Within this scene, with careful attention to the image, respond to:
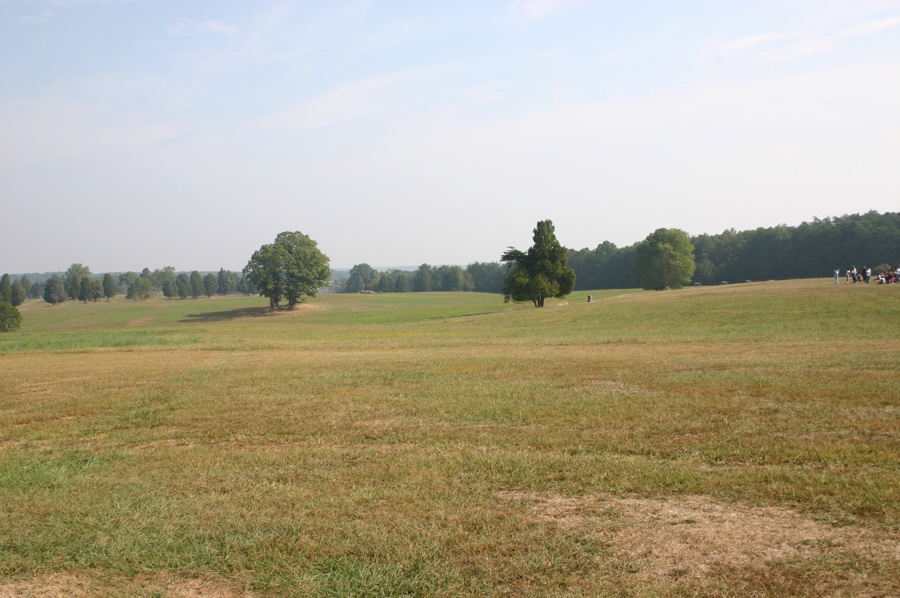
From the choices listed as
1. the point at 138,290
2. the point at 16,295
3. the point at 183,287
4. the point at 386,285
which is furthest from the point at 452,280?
the point at 16,295

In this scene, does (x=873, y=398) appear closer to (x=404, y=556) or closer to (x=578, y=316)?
(x=404, y=556)

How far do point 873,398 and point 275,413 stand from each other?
11.7 metres

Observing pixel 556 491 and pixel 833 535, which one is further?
pixel 556 491

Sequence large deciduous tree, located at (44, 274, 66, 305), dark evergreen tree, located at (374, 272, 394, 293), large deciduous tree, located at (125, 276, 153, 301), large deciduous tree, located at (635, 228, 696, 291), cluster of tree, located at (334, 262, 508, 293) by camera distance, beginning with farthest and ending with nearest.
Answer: dark evergreen tree, located at (374, 272, 394, 293)
cluster of tree, located at (334, 262, 508, 293)
large deciduous tree, located at (125, 276, 153, 301)
large deciduous tree, located at (44, 274, 66, 305)
large deciduous tree, located at (635, 228, 696, 291)

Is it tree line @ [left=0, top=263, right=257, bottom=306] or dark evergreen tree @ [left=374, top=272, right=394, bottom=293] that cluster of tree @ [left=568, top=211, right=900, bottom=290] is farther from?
tree line @ [left=0, top=263, right=257, bottom=306]

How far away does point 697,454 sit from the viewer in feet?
30.6

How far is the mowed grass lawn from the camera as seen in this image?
572cm

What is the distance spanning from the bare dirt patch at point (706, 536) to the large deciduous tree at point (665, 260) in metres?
90.5

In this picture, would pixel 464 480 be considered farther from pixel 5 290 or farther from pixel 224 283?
pixel 224 283

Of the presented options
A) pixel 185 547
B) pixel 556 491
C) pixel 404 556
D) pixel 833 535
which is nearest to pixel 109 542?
pixel 185 547

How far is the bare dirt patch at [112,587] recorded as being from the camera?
18.1 ft

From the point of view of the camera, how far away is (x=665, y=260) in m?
93.3

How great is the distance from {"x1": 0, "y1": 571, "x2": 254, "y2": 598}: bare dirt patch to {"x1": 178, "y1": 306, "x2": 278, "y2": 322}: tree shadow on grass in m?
92.0

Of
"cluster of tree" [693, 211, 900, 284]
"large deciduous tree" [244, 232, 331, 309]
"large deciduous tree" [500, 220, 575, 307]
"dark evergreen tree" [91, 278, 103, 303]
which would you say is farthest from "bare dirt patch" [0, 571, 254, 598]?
"dark evergreen tree" [91, 278, 103, 303]
